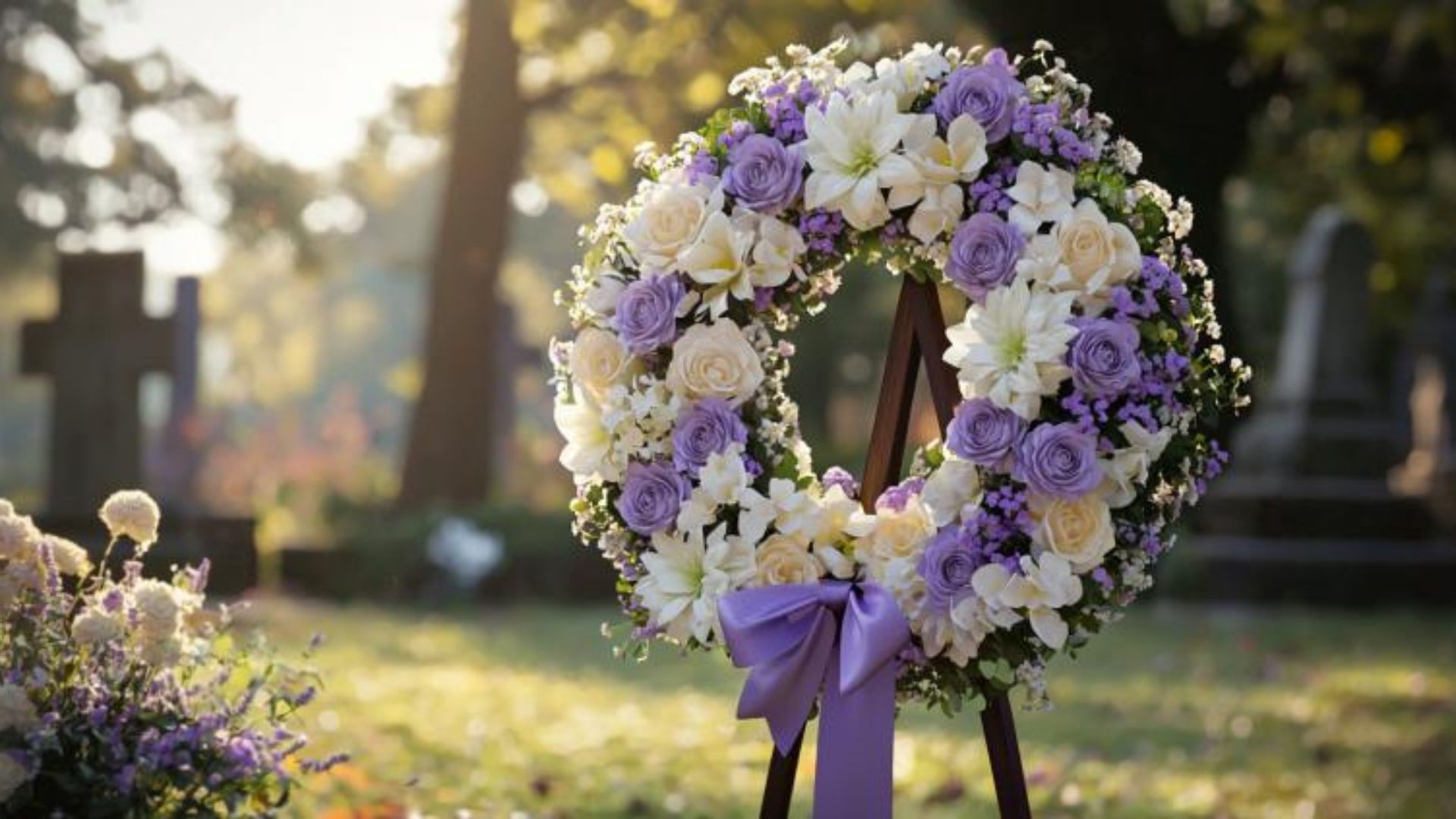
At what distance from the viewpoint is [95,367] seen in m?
12.3

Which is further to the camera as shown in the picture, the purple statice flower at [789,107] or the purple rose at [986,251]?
the purple statice flower at [789,107]

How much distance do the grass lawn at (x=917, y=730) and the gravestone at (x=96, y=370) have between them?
5.01 ft

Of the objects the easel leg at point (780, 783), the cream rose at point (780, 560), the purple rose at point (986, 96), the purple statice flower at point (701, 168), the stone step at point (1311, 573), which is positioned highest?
the stone step at point (1311, 573)

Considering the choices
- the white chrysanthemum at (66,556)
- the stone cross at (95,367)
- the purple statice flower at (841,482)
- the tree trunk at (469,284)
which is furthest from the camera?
the tree trunk at (469,284)

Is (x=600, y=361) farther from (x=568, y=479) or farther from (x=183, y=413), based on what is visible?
(x=568, y=479)

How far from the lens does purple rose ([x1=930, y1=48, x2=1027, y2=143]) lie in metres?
4.45

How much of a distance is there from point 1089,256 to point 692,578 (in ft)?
3.72

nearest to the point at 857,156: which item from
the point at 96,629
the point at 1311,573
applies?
the point at 96,629

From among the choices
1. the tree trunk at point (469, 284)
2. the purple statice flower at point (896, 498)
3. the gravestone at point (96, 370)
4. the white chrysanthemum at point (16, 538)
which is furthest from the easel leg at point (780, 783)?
the tree trunk at point (469, 284)

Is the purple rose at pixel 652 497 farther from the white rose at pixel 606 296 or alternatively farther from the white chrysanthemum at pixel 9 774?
the white chrysanthemum at pixel 9 774

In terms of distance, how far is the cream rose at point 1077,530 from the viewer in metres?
4.25

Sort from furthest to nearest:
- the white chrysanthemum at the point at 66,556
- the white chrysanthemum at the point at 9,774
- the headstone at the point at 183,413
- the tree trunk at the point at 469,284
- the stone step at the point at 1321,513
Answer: the tree trunk at the point at 469,284, the stone step at the point at 1321,513, the headstone at the point at 183,413, the white chrysanthemum at the point at 66,556, the white chrysanthemum at the point at 9,774

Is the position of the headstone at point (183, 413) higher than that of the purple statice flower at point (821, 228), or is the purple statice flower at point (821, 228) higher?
the headstone at point (183, 413)

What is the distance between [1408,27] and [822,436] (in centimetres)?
1422
